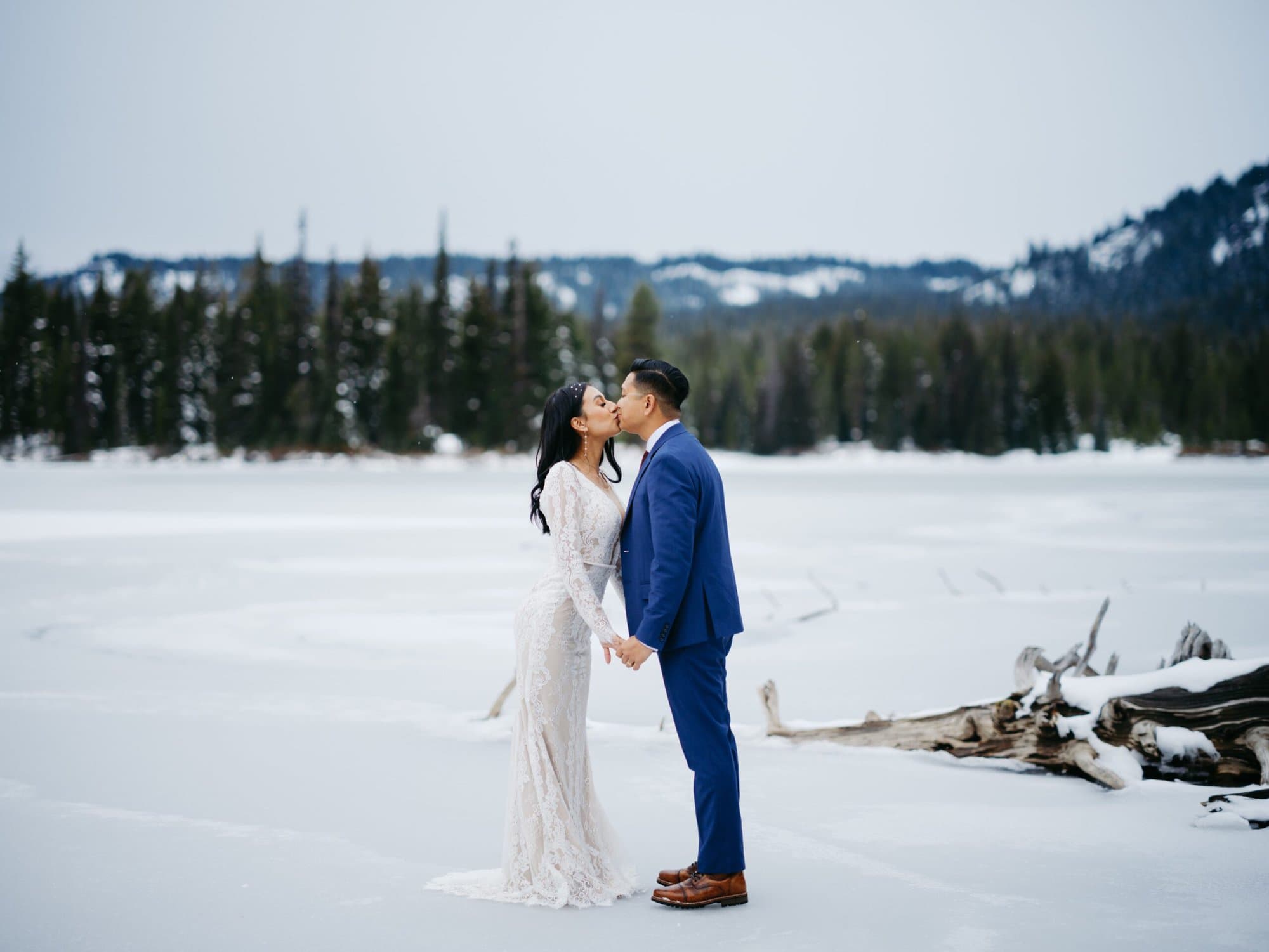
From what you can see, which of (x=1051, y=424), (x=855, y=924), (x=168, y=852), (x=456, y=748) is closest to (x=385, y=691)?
(x=456, y=748)

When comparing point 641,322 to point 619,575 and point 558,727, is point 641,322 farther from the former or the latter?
point 558,727

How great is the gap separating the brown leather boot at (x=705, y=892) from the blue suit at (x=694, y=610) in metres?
0.05

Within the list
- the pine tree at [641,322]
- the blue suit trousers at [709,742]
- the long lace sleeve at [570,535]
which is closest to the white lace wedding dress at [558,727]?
the long lace sleeve at [570,535]

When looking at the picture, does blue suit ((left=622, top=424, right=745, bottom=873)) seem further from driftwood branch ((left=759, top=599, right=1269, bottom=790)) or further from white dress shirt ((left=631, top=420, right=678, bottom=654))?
driftwood branch ((left=759, top=599, right=1269, bottom=790))

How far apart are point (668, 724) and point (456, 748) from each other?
4.86 feet

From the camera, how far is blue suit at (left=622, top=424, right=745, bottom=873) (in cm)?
405

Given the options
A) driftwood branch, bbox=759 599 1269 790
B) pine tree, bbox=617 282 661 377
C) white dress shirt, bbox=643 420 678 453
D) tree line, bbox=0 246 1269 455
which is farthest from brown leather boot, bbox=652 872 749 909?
pine tree, bbox=617 282 661 377

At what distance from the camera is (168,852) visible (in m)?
4.92

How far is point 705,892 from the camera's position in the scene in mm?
4215

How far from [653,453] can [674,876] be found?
170 centimetres

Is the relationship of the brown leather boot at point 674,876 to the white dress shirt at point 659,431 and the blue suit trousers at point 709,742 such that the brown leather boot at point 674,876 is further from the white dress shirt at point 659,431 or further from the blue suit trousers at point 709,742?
the white dress shirt at point 659,431

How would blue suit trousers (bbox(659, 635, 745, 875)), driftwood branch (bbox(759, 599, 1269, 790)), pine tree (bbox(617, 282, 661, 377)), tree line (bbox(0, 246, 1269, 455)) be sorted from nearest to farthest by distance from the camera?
blue suit trousers (bbox(659, 635, 745, 875))
driftwood branch (bbox(759, 599, 1269, 790))
tree line (bbox(0, 246, 1269, 455))
pine tree (bbox(617, 282, 661, 377))

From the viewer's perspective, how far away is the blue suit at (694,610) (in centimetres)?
405

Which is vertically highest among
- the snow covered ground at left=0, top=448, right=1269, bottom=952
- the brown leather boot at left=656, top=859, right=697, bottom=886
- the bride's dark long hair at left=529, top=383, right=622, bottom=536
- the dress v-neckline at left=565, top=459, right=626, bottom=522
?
the bride's dark long hair at left=529, top=383, right=622, bottom=536
